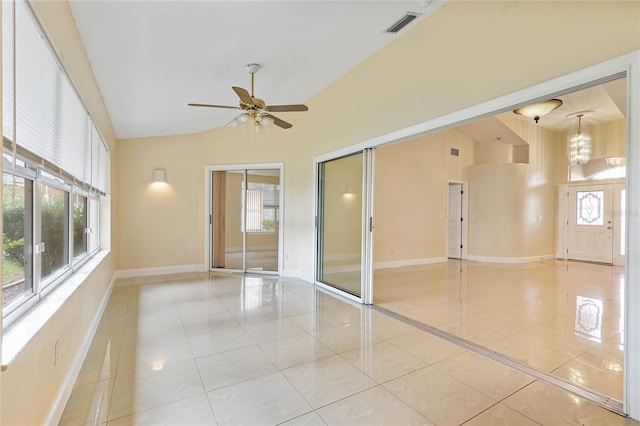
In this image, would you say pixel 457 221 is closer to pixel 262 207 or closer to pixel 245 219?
pixel 262 207

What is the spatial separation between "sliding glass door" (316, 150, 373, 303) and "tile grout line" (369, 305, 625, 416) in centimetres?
115

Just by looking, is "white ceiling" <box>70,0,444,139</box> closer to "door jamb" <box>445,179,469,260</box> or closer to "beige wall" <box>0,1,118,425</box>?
"beige wall" <box>0,1,118,425</box>

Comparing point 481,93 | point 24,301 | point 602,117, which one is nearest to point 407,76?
point 481,93

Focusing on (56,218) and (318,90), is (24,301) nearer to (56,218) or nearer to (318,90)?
(56,218)

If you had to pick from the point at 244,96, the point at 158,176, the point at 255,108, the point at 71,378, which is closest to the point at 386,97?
the point at 255,108

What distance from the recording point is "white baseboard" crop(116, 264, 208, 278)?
582 centimetres

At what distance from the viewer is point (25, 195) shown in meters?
1.87

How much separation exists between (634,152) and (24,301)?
3.86 metres

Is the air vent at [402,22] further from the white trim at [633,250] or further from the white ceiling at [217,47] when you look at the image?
the white trim at [633,250]

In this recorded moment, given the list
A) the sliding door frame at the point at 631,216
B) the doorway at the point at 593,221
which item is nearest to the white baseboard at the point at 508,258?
the doorway at the point at 593,221

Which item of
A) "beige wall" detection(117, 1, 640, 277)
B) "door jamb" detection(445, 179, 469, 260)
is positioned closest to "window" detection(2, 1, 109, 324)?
"beige wall" detection(117, 1, 640, 277)

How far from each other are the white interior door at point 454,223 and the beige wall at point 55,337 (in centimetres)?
819

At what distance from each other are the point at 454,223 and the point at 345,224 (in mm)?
5074

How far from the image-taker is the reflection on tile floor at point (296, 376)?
1.94m
